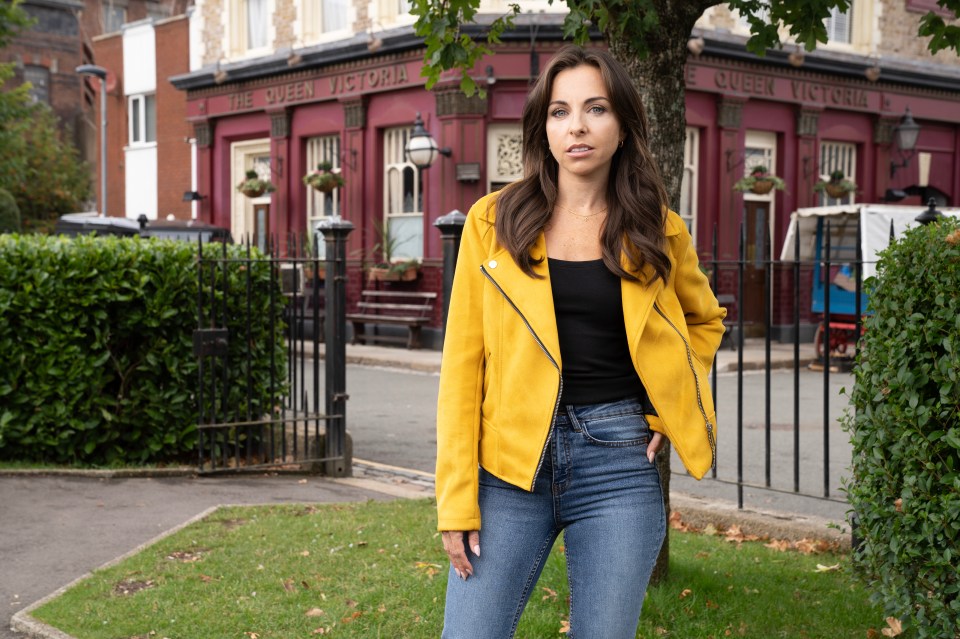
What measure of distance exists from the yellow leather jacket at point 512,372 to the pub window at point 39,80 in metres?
41.8

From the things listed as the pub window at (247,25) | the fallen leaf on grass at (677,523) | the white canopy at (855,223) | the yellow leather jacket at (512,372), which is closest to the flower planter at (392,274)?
the white canopy at (855,223)

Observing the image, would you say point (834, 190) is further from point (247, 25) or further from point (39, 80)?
point (39, 80)

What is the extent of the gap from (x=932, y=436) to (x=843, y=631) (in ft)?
3.91

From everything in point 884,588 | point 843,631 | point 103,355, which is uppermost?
point 103,355

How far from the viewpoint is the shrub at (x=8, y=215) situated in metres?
25.9

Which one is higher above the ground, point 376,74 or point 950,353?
point 376,74

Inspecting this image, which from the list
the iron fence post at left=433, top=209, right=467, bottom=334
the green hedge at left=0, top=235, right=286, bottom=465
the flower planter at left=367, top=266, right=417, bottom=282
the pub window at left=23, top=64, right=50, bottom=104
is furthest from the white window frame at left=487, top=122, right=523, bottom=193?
the pub window at left=23, top=64, right=50, bottom=104

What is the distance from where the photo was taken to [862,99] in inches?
877

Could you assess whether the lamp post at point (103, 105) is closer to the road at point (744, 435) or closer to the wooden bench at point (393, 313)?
the wooden bench at point (393, 313)

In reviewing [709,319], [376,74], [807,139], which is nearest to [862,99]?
[807,139]

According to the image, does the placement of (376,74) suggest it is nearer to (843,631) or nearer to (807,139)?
(807,139)

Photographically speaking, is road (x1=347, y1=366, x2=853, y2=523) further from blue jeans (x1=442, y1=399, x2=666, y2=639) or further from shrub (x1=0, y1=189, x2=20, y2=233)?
shrub (x1=0, y1=189, x2=20, y2=233)

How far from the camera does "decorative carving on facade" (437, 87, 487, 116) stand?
61.6 ft

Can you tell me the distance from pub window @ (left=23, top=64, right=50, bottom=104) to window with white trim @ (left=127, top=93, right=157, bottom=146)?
14677 millimetres
